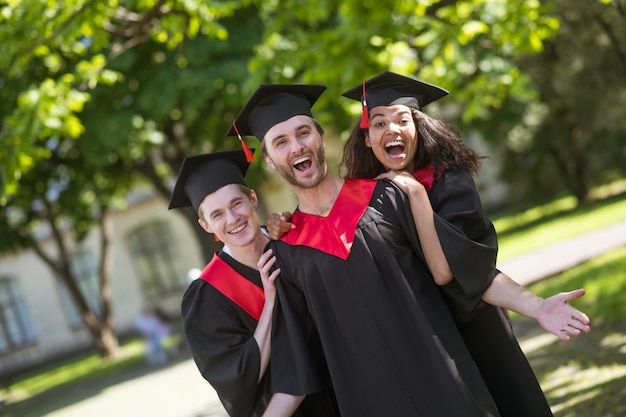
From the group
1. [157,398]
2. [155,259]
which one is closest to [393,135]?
[157,398]

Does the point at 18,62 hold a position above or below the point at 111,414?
above

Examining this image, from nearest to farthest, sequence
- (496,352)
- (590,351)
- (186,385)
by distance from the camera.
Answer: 1. (496,352)
2. (590,351)
3. (186,385)

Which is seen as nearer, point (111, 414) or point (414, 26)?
point (414, 26)

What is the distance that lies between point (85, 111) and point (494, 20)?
7859 mm

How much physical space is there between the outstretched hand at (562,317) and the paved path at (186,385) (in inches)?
249

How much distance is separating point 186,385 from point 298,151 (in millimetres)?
9482

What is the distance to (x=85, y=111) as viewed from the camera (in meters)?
13.7

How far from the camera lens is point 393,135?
3.60 meters

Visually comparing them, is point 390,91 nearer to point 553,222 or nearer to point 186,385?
point 186,385

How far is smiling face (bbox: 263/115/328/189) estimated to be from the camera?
3400 millimetres

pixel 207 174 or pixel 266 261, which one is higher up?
pixel 207 174

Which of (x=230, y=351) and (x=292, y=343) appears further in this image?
(x=230, y=351)

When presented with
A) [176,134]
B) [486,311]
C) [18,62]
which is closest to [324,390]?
[486,311]

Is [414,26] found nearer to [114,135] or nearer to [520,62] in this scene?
[114,135]
